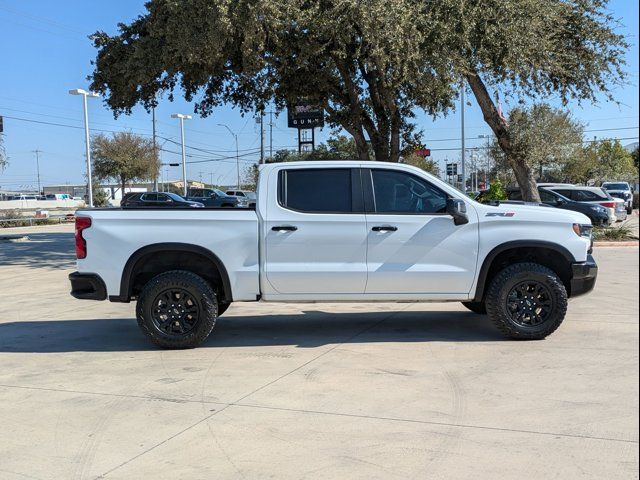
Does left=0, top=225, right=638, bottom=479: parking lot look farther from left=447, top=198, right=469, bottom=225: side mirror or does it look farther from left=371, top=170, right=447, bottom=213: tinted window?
left=371, top=170, right=447, bottom=213: tinted window

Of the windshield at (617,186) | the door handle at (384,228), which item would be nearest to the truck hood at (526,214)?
the door handle at (384,228)

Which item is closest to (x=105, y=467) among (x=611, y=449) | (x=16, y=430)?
(x=16, y=430)

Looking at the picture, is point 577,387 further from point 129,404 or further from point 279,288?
point 129,404

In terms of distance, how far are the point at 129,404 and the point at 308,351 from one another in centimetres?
217

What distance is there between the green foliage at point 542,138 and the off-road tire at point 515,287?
14.5 meters

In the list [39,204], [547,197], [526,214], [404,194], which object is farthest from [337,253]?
[39,204]

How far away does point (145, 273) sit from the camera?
7.02 metres

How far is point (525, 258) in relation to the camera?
6914 millimetres

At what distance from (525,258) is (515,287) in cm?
47

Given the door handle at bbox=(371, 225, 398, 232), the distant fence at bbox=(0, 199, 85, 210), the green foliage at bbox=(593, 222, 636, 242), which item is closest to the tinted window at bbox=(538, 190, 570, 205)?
the green foliage at bbox=(593, 222, 636, 242)

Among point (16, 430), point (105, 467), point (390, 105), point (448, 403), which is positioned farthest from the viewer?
point (390, 105)

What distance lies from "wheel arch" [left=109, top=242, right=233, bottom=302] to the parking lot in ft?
2.42

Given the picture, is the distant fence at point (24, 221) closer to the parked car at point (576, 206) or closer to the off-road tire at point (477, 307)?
the parked car at point (576, 206)

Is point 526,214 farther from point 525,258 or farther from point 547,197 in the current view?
point 547,197
